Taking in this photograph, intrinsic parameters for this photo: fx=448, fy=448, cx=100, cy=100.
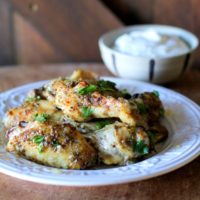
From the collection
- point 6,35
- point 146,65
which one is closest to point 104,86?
point 146,65

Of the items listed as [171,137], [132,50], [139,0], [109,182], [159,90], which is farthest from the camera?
[139,0]

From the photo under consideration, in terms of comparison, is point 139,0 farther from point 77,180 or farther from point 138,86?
point 77,180

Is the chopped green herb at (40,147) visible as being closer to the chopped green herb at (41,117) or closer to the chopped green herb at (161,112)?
the chopped green herb at (41,117)

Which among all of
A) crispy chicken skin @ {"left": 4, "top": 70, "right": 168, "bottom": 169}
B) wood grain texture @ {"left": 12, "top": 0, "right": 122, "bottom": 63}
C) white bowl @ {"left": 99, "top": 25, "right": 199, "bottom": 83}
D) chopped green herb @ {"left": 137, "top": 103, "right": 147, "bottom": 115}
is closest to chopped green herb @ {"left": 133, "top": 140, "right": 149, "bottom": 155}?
crispy chicken skin @ {"left": 4, "top": 70, "right": 168, "bottom": 169}

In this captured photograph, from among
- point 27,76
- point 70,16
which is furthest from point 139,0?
point 27,76

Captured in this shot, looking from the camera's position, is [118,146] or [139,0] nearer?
[118,146]
